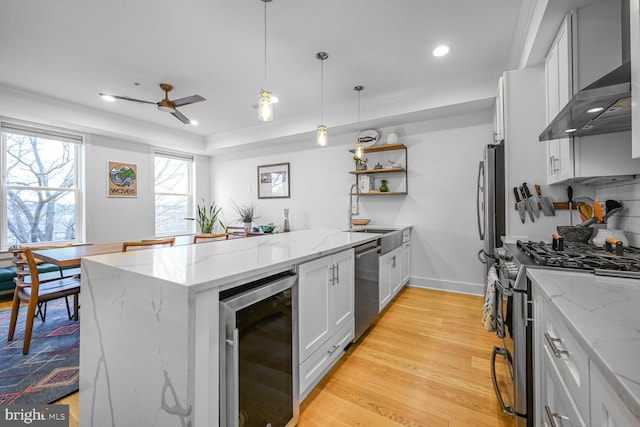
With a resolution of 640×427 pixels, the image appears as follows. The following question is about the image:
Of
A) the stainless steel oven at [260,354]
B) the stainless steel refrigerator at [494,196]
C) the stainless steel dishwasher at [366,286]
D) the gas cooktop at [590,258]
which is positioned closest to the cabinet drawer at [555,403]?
the gas cooktop at [590,258]

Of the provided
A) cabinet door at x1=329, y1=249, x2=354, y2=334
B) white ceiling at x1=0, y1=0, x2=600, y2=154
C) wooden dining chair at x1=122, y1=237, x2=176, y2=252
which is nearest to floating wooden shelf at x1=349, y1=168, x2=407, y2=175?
white ceiling at x1=0, y1=0, x2=600, y2=154

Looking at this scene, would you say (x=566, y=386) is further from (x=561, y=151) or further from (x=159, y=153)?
(x=159, y=153)

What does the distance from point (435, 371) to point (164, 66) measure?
12.6 ft

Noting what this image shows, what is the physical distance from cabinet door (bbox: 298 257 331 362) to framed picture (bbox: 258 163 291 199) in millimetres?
3546

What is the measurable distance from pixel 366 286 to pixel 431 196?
2.04 metres

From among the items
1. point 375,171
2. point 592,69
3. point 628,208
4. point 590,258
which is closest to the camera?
point 590,258

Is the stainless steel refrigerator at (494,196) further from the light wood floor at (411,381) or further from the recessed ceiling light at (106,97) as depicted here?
the recessed ceiling light at (106,97)

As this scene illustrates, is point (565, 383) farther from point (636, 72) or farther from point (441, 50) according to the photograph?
point (441, 50)

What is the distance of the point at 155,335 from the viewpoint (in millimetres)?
962

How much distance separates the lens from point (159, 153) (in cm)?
532

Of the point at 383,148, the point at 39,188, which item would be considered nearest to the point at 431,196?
the point at 383,148

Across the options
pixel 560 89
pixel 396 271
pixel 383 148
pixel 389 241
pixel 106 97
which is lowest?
pixel 396 271

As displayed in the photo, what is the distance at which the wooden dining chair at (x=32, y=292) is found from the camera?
2088 millimetres

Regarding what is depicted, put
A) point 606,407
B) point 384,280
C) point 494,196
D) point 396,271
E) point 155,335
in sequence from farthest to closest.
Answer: point 396,271
point 384,280
point 494,196
point 155,335
point 606,407
